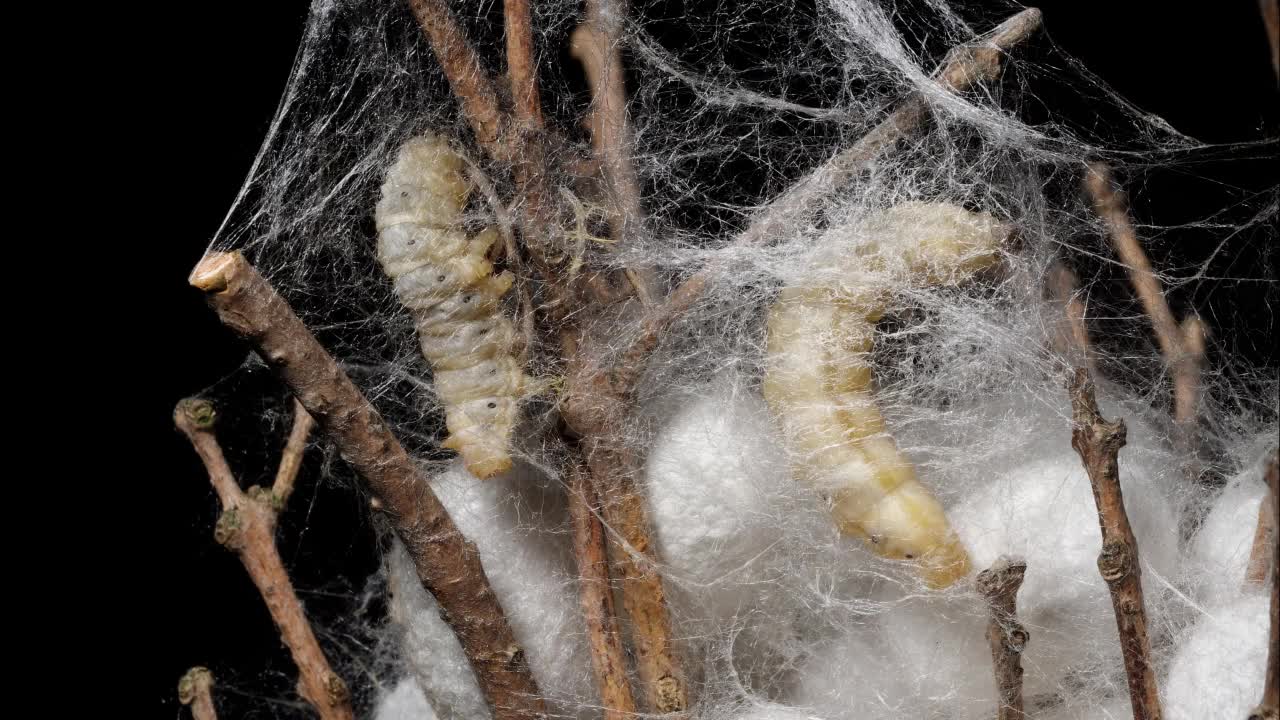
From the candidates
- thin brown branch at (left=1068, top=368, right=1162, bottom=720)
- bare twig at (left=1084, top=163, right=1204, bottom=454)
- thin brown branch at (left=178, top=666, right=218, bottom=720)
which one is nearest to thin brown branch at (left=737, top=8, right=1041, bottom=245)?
bare twig at (left=1084, top=163, right=1204, bottom=454)

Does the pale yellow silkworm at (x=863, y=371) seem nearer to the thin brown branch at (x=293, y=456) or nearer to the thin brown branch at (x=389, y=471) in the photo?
the thin brown branch at (x=389, y=471)

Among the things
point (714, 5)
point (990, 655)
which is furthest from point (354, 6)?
point (990, 655)

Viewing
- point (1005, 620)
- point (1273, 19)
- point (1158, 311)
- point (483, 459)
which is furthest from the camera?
point (1158, 311)

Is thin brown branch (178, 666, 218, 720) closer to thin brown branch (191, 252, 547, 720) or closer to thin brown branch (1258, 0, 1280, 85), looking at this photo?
thin brown branch (191, 252, 547, 720)

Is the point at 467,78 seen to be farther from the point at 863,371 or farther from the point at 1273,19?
the point at 1273,19

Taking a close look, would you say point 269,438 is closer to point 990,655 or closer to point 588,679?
point 588,679

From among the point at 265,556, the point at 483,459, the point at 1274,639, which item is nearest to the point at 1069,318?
the point at 1274,639

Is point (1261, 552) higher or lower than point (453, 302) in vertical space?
lower
